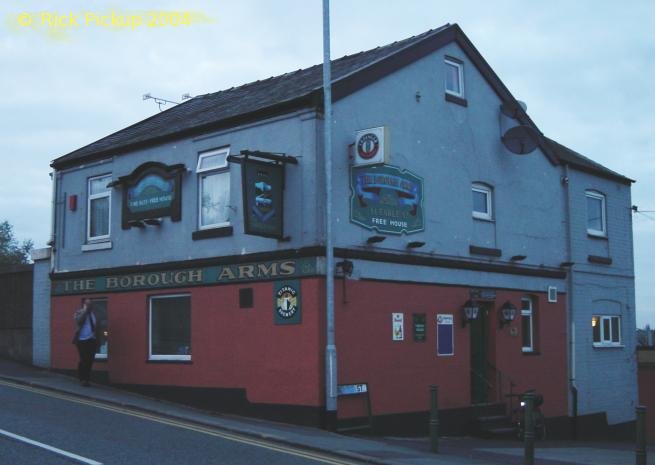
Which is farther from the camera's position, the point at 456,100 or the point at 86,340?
the point at 456,100

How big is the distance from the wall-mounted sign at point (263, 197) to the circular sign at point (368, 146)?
1515 mm

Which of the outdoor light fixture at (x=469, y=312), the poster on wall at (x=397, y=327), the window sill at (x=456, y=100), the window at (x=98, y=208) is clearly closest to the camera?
the poster on wall at (x=397, y=327)

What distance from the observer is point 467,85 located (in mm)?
19516

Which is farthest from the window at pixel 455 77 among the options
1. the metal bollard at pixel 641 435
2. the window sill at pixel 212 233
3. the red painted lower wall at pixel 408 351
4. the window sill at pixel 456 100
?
the metal bollard at pixel 641 435

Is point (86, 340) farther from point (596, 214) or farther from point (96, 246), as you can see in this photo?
point (596, 214)

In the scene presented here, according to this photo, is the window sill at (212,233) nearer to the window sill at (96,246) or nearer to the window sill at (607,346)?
the window sill at (96,246)

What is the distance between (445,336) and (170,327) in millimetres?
5813

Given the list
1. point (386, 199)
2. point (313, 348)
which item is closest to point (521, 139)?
point (386, 199)

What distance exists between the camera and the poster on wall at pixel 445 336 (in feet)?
57.3

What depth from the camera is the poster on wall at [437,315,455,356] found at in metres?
17.5

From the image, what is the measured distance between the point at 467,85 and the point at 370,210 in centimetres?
502

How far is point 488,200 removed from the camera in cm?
1975

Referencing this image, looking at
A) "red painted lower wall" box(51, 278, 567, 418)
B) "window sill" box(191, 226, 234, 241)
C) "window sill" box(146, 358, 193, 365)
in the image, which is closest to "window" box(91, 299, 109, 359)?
"red painted lower wall" box(51, 278, 567, 418)

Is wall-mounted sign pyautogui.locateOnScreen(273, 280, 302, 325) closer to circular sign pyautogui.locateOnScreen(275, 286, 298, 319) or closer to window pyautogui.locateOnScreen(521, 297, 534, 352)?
circular sign pyautogui.locateOnScreen(275, 286, 298, 319)
